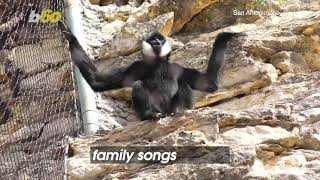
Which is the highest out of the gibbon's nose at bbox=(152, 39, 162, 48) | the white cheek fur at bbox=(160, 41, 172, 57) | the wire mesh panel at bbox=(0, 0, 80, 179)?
the gibbon's nose at bbox=(152, 39, 162, 48)

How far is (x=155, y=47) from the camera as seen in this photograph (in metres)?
6.65

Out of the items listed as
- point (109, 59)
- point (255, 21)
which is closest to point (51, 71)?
point (109, 59)

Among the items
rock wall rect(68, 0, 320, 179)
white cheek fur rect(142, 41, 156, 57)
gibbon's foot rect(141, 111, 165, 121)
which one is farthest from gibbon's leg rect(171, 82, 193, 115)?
gibbon's foot rect(141, 111, 165, 121)

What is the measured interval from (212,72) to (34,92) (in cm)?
264

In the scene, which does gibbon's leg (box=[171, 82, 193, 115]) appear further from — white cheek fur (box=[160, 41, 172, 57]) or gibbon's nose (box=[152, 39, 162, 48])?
gibbon's nose (box=[152, 39, 162, 48])

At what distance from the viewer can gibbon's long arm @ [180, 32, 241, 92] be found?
21.7ft

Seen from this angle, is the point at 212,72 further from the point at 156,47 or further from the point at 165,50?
the point at 156,47

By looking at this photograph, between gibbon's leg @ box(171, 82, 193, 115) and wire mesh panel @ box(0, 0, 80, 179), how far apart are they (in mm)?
1114

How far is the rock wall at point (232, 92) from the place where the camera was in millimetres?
5133

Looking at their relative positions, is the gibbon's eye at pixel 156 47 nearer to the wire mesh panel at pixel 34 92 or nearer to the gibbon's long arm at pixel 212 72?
the gibbon's long arm at pixel 212 72

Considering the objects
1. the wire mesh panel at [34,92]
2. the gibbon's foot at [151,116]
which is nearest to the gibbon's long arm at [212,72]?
the gibbon's foot at [151,116]

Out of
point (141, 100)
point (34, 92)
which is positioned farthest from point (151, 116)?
point (34, 92)

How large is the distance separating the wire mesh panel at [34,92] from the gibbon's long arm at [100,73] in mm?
656

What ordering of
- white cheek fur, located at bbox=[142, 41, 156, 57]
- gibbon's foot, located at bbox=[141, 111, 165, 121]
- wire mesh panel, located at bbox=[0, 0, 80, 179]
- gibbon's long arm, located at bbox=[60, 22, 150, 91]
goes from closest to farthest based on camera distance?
gibbon's foot, located at bbox=[141, 111, 165, 121], gibbon's long arm, located at bbox=[60, 22, 150, 91], wire mesh panel, located at bbox=[0, 0, 80, 179], white cheek fur, located at bbox=[142, 41, 156, 57]
